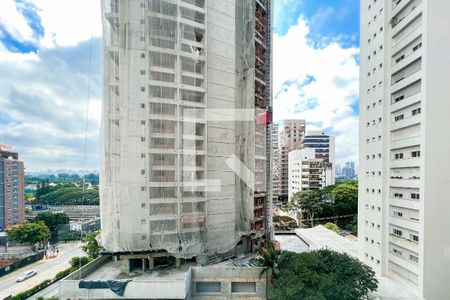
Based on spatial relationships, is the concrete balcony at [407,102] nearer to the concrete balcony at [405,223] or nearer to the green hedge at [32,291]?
the concrete balcony at [405,223]

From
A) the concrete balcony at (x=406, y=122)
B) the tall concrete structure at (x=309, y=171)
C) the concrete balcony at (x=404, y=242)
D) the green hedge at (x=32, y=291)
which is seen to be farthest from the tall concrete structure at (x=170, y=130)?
the tall concrete structure at (x=309, y=171)

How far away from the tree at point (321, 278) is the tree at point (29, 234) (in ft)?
106

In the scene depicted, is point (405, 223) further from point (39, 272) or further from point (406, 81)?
point (39, 272)

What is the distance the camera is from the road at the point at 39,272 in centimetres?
1969

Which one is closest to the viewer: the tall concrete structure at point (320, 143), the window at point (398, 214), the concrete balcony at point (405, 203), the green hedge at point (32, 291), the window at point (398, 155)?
the concrete balcony at point (405, 203)

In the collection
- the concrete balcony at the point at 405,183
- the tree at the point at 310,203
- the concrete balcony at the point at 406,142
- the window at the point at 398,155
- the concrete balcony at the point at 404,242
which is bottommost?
the tree at the point at 310,203

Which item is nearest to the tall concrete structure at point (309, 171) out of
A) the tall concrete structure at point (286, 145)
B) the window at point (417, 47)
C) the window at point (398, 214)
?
the tall concrete structure at point (286, 145)

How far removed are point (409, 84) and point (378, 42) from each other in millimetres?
4556

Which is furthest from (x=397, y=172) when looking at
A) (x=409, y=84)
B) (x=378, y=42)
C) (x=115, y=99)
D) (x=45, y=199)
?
(x=45, y=199)

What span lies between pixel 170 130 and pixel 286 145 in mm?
50938

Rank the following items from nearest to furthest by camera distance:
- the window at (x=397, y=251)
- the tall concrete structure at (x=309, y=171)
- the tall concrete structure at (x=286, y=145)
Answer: the window at (x=397, y=251)
the tall concrete structure at (x=309, y=171)
the tall concrete structure at (x=286, y=145)

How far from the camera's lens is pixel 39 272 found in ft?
76.3

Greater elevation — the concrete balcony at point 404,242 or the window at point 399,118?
the window at point 399,118

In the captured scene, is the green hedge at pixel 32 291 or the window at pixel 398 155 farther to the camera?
the green hedge at pixel 32 291
